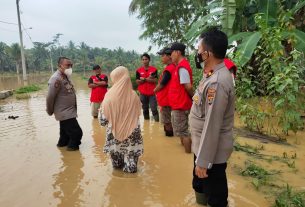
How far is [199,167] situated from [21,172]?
331cm

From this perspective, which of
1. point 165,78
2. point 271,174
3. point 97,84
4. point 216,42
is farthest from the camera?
point 97,84

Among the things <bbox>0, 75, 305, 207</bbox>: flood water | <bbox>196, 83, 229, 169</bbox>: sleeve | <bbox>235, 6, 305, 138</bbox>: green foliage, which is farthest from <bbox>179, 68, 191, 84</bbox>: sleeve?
<bbox>196, 83, 229, 169</bbox>: sleeve

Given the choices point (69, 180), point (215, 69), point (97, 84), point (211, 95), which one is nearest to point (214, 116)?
point (211, 95)

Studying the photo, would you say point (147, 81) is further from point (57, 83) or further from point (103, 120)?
point (103, 120)

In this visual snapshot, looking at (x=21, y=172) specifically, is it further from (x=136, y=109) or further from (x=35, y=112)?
(x=35, y=112)

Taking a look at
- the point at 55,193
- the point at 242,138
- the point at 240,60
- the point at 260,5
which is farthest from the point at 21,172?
the point at 260,5

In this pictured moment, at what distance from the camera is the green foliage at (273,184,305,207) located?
10.9 feet

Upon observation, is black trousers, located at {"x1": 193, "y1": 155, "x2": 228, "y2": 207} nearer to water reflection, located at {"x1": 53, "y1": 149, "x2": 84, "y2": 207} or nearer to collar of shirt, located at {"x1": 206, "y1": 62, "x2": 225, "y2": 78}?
collar of shirt, located at {"x1": 206, "y1": 62, "x2": 225, "y2": 78}

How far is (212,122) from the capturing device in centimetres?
259

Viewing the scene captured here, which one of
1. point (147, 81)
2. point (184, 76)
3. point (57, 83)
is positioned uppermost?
point (184, 76)

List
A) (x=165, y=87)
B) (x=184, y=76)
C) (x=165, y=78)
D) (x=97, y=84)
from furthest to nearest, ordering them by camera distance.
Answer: (x=97, y=84) < (x=165, y=87) < (x=165, y=78) < (x=184, y=76)

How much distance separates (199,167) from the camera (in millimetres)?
2703

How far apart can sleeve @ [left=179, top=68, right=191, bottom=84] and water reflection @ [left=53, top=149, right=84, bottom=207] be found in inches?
81.3

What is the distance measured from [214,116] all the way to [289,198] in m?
1.66
